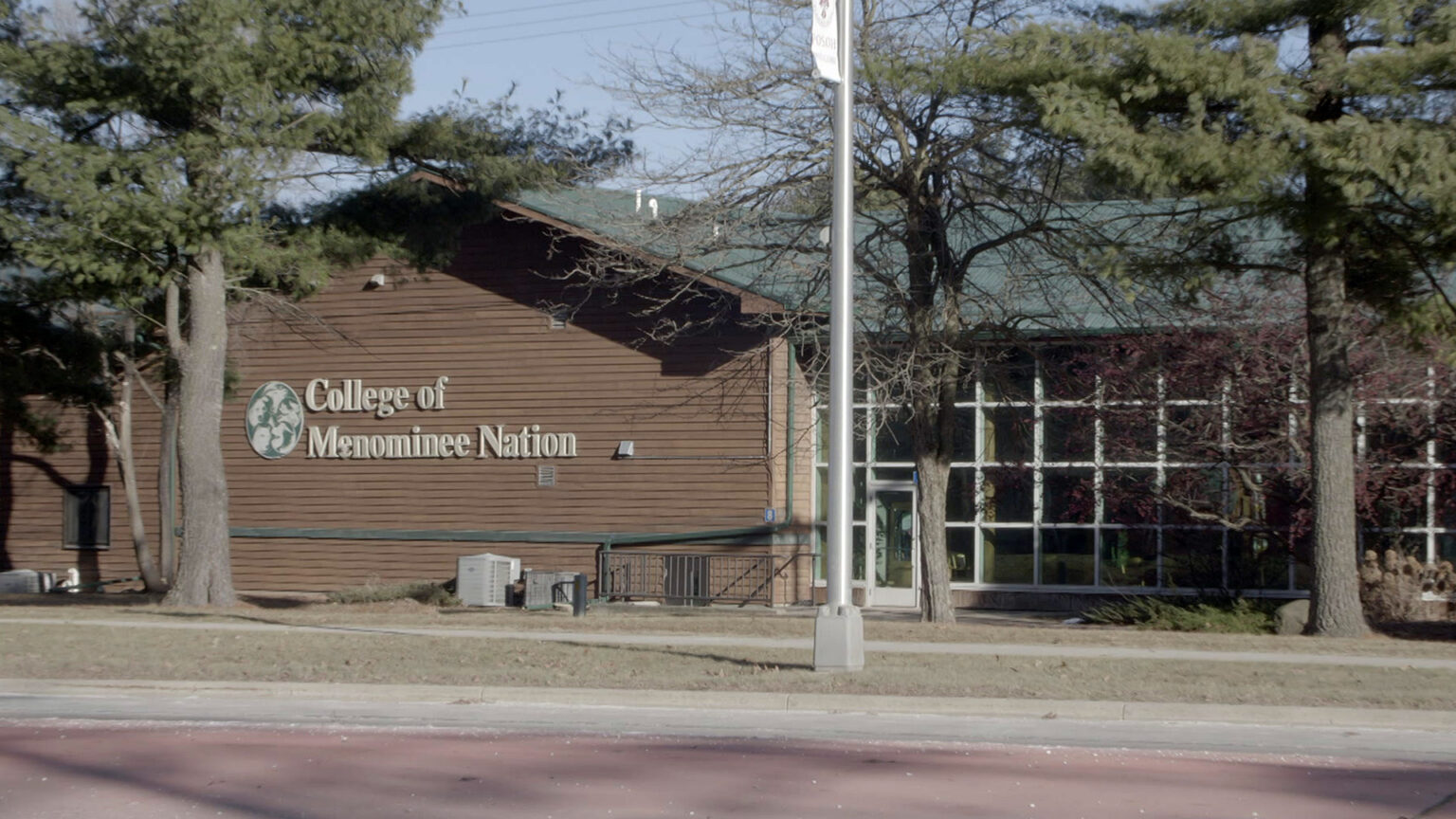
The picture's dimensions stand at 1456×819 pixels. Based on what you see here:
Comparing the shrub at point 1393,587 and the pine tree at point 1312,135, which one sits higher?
the pine tree at point 1312,135

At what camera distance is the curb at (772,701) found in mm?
10805

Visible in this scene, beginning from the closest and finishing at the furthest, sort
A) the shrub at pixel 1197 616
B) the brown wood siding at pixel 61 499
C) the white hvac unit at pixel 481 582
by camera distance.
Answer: the shrub at pixel 1197 616, the white hvac unit at pixel 481 582, the brown wood siding at pixel 61 499

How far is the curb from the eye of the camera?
35.4ft

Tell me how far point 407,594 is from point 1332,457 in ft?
52.6

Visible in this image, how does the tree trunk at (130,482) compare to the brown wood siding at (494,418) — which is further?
the tree trunk at (130,482)

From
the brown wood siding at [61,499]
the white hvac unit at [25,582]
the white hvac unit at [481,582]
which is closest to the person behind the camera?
the white hvac unit at [481,582]

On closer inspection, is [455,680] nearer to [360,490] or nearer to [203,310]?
[203,310]

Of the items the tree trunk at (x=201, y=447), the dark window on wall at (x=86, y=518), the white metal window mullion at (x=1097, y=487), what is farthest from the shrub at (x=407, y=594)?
the white metal window mullion at (x=1097, y=487)

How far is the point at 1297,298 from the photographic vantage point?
20.4 meters

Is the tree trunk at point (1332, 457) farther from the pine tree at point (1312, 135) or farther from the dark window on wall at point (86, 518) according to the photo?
the dark window on wall at point (86, 518)

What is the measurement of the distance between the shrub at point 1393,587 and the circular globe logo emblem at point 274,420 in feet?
68.7

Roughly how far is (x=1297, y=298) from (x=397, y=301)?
17597 mm

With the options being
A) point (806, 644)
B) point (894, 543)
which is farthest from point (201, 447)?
point (894, 543)

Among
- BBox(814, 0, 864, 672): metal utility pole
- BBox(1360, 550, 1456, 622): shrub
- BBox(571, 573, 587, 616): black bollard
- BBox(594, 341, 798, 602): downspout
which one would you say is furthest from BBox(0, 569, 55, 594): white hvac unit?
BBox(1360, 550, 1456, 622): shrub
